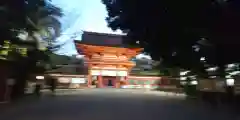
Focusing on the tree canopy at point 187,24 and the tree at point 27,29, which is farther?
the tree canopy at point 187,24

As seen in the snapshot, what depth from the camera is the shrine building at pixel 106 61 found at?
138 ft

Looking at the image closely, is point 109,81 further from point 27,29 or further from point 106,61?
point 27,29

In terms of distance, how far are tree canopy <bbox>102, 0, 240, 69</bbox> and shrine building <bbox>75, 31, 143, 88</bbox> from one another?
90.3 feet

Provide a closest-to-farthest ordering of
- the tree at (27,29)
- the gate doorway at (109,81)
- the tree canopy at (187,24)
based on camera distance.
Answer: the tree at (27,29), the tree canopy at (187,24), the gate doorway at (109,81)

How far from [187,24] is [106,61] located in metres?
30.8

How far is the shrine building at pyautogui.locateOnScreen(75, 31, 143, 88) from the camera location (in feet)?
138

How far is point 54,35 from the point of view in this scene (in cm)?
2128

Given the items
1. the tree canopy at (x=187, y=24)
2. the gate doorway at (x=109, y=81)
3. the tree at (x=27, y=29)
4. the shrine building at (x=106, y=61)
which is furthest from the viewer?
the gate doorway at (x=109, y=81)

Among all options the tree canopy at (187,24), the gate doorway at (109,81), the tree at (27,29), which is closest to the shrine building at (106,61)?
the gate doorway at (109,81)

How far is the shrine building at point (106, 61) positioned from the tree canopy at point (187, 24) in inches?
1084

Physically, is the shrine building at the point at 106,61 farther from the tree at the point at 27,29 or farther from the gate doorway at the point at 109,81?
the tree at the point at 27,29

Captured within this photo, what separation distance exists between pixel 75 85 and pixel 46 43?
19.2m

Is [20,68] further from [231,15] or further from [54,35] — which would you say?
[231,15]

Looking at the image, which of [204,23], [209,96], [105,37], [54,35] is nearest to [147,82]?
[105,37]
